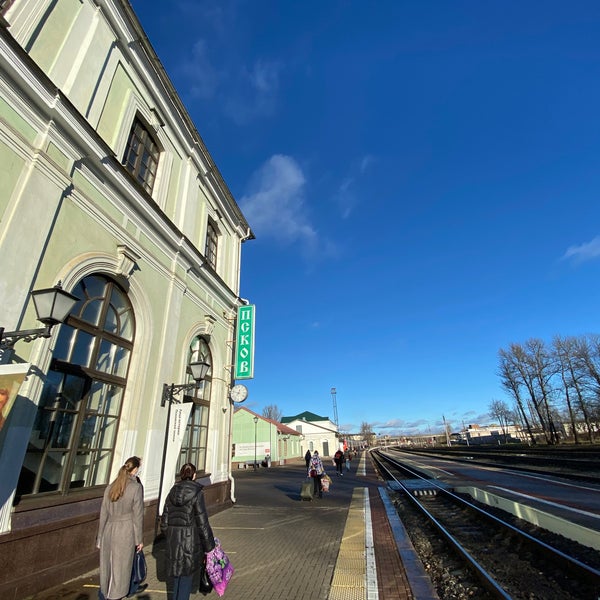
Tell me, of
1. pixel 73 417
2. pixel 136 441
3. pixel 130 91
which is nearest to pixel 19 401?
pixel 73 417

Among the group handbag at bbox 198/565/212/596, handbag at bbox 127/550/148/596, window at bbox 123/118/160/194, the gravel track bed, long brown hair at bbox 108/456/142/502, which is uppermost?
window at bbox 123/118/160/194

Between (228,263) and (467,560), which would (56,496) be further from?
(228,263)

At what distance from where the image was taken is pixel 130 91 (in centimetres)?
811

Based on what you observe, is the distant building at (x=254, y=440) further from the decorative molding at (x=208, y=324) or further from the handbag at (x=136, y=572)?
the handbag at (x=136, y=572)

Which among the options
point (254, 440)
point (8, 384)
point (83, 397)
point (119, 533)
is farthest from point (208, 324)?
point (254, 440)

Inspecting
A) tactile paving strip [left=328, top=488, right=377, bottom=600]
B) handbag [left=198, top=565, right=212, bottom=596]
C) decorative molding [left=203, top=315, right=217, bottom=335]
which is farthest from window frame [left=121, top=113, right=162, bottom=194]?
tactile paving strip [left=328, top=488, right=377, bottom=600]

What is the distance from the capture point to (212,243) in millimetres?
12789

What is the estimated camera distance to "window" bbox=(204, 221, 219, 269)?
12.3 metres

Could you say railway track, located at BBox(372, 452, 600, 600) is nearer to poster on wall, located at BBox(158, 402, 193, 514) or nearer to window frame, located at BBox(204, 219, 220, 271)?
poster on wall, located at BBox(158, 402, 193, 514)

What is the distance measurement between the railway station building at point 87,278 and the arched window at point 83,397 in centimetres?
2

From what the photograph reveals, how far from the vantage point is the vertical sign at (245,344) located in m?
12.0

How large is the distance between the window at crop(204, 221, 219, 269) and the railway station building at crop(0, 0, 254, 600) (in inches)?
67.1

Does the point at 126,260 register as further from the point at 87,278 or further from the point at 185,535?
the point at 185,535

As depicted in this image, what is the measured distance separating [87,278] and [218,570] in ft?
17.6
